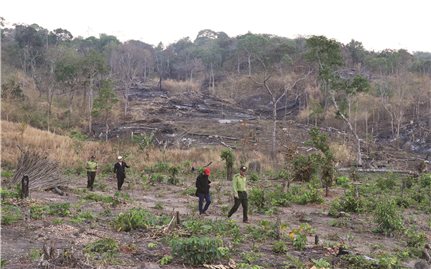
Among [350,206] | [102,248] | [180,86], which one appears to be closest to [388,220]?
[350,206]

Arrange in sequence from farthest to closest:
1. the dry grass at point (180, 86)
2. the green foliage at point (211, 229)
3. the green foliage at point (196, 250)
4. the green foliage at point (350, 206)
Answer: the dry grass at point (180, 86), the green foliage at point (350, 206), the green foliage at point (211, 229), the green foliage at point (196, 250)

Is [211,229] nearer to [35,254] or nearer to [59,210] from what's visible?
[59,210]

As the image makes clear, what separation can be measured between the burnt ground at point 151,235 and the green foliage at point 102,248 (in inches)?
4.8

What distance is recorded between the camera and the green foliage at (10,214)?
9797 mm

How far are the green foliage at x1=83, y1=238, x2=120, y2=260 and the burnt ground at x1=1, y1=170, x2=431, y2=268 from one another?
0.40ft

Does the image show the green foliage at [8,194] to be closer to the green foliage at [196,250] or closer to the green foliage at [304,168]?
the green foliage at [196,250]

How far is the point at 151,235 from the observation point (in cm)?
966

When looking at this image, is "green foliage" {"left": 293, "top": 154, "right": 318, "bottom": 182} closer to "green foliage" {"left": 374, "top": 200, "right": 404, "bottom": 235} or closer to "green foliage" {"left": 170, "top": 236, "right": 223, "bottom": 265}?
"green foliage" {"left": 374, "top": 200, "right": 404, "bottom": 235}

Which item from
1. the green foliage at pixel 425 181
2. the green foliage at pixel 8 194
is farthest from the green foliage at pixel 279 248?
the green foliage at pixel 425 181

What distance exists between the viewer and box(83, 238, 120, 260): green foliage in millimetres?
7812

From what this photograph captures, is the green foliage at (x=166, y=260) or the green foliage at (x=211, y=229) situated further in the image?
the green foliage at (x=211, y=229)

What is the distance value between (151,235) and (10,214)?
128 inches

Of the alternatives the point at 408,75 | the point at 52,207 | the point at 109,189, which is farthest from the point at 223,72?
the point at 52,207

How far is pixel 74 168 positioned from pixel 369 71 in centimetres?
4799
